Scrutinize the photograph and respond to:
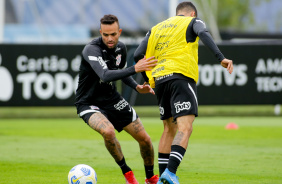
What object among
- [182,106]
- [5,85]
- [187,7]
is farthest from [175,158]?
[5,85]

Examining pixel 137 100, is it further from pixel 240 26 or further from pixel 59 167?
pixel 240 26

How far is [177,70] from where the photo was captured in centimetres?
748

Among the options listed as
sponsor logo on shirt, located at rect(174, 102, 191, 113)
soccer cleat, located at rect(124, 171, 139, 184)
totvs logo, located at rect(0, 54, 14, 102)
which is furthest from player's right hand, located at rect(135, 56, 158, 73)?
totvs logo, located at rect(0, 54, 14, 102)

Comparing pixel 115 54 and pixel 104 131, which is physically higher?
pixel 115 54

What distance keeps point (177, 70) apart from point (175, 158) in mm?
1129

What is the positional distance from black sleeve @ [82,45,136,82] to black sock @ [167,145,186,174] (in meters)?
1.08

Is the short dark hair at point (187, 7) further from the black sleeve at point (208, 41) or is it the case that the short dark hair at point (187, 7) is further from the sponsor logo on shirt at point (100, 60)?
the sponsor logo on shirt at point (100, 60)

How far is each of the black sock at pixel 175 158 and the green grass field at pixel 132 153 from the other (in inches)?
51.3

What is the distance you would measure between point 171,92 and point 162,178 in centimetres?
118

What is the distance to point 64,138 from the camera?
1434 centimetres

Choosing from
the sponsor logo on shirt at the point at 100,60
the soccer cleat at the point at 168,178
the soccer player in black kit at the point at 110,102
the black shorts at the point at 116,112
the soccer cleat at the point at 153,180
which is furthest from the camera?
the black shorts at the point at 116,112

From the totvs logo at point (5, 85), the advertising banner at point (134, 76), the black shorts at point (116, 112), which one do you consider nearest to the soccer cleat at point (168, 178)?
the black shorts at point (116, 112)

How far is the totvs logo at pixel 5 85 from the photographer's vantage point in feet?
64.1

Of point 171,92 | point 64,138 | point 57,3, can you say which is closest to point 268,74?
point 64,138
